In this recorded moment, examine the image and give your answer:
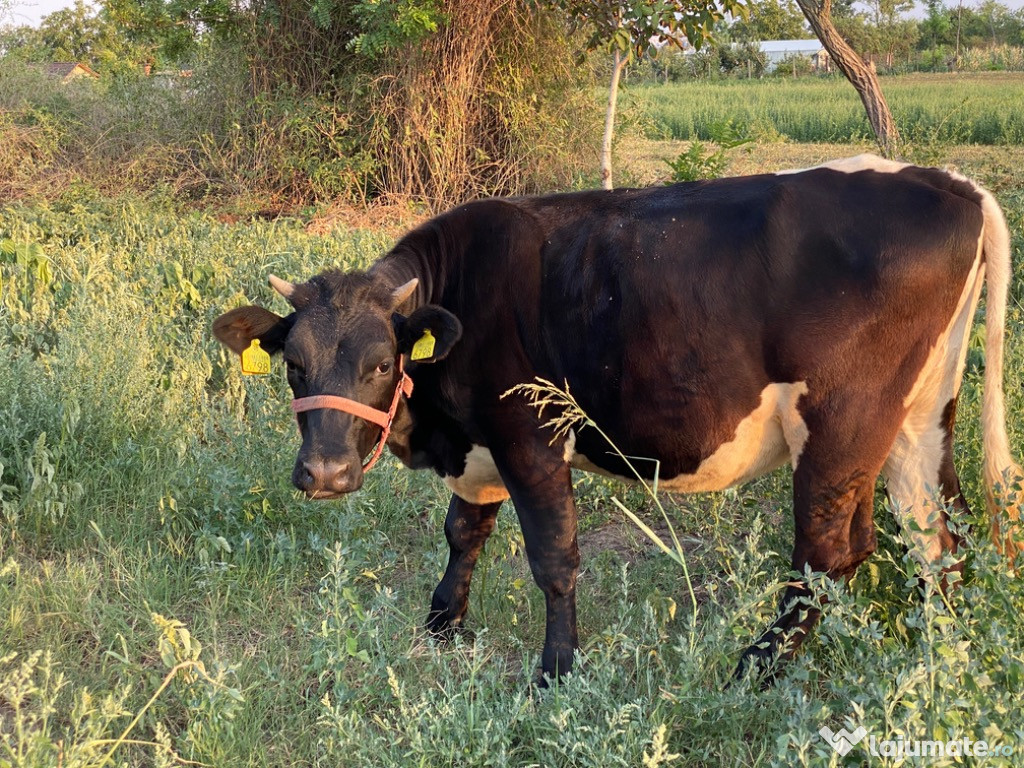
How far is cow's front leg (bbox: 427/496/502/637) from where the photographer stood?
4.45 metres

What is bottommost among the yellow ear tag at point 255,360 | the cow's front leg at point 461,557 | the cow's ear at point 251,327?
the cow's front leg at point 461,557

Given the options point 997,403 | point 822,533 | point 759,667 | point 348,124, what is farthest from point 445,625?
point 348,124

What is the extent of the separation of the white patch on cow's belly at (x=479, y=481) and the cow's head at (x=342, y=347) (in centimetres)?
46

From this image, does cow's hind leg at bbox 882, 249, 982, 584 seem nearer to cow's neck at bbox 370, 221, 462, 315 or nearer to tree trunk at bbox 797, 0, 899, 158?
cow's neck at bbox 370, 221, 462, 315

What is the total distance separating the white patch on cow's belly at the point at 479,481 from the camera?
408 cm

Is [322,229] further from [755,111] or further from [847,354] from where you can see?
[755,111]

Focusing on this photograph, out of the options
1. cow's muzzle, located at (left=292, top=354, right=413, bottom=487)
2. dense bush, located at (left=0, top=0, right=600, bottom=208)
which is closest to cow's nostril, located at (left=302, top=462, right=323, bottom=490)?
cow's muzzle, located at (left=292, top=354, right=413, bottom=487)

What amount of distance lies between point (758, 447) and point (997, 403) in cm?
89

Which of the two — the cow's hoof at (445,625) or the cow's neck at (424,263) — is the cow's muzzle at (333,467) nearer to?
the cow's neck at (424,263)

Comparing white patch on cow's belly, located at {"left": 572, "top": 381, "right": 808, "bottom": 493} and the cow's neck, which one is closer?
white patch on cow's belly, located at {"left": 572, "top": 381, "right": 808, "bottom": 493}

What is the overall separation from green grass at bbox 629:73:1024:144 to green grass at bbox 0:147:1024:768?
523 inches

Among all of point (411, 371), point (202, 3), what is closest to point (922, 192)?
point (411, 371)

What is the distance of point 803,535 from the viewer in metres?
3.77

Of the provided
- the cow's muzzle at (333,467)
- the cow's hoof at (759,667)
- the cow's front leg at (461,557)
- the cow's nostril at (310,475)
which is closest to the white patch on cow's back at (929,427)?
the cow's hoof at (759,667)
